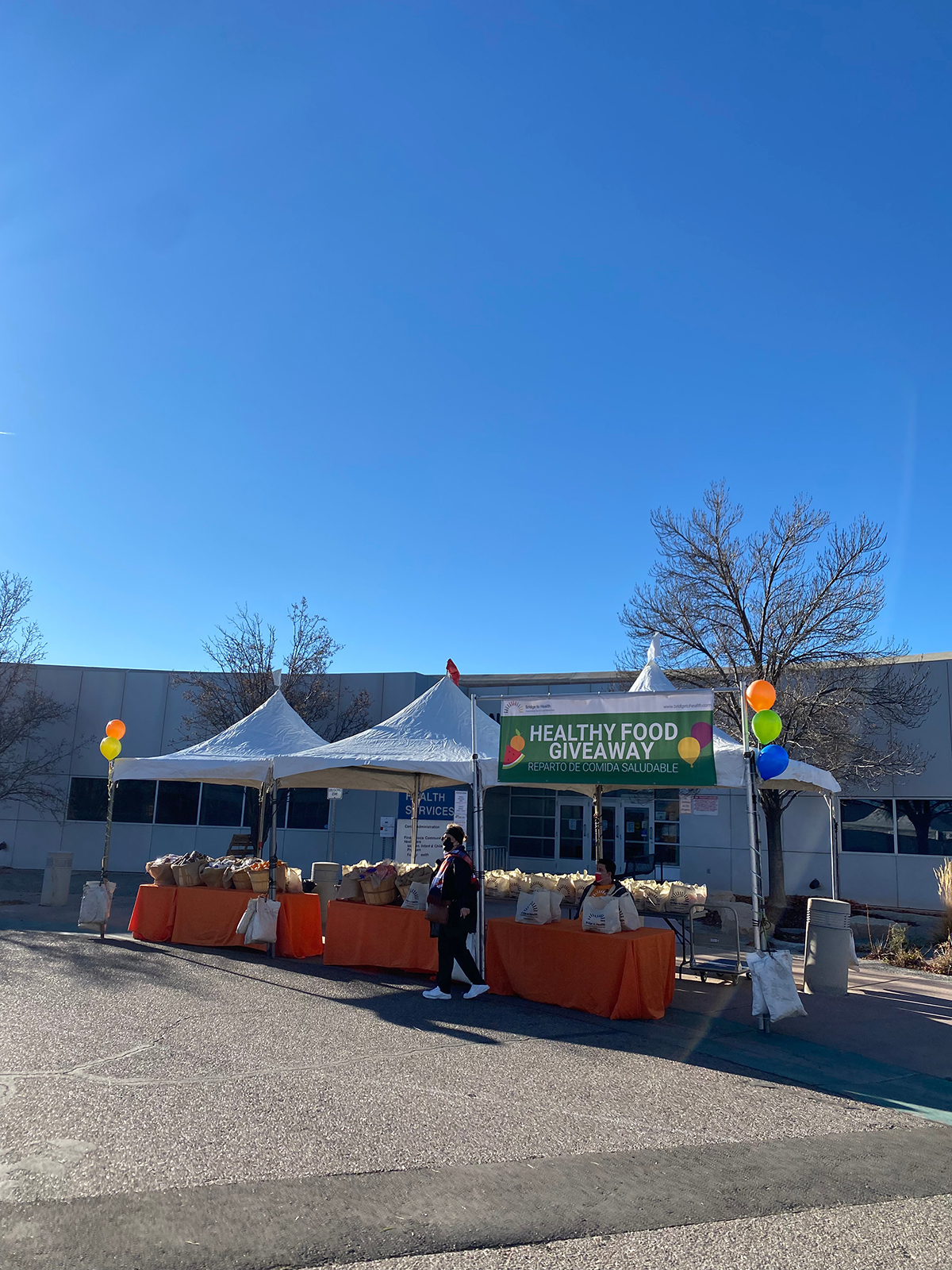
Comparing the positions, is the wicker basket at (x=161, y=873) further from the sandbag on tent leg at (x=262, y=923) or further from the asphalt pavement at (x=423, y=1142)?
the asphalt pavement at (x=423, y=1142)

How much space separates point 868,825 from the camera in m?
20.4

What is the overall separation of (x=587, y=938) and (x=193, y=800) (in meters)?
18.6

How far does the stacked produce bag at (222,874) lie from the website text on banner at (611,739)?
13.6 ft

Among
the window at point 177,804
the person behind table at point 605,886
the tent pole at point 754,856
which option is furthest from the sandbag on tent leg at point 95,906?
the window at point 177,804

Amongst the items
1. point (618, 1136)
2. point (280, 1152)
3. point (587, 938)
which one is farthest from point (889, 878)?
Answer: point (280, 1152)

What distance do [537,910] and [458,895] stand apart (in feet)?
2.94

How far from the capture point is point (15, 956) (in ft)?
36.4

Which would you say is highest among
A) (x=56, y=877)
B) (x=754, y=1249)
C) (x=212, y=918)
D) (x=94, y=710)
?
(x=94, y=710)

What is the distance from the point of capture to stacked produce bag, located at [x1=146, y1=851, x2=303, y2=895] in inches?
482

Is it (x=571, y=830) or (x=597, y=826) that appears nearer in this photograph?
(x=597, y=826)

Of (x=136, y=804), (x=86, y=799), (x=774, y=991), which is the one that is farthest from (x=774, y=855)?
(x=86, y=799)

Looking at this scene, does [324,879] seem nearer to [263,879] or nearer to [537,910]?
[263,879]

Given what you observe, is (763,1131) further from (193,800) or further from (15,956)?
(193,800)

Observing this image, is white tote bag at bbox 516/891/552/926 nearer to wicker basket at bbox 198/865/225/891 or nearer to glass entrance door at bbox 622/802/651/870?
wicker basket at bbox 198/865/225/891
